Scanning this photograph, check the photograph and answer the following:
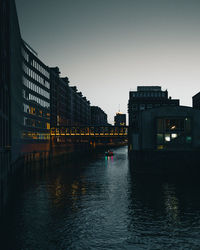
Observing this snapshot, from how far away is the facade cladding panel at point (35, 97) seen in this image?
103 meters

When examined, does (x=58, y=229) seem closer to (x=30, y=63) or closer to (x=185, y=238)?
(x=185, y=238)

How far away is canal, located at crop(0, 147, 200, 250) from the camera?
940 inches

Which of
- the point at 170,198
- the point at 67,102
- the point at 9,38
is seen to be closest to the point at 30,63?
the point at 9,38

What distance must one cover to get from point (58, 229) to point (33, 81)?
9149 cm

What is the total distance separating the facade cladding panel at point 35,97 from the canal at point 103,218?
58.6 m

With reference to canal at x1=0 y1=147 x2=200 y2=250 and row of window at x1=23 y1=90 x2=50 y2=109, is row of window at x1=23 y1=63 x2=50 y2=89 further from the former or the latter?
canal at x1=0 y1=147 x2=200 y2=250

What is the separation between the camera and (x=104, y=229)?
27062mm

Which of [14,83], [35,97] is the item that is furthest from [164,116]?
[35,97]

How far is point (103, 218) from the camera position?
30672mm

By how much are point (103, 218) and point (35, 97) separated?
90.0 m

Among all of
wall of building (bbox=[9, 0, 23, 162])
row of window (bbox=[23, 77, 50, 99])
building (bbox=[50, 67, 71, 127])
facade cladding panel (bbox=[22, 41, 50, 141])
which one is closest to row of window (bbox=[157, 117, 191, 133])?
wall of building (bbox=[9, 0, 23, 162])

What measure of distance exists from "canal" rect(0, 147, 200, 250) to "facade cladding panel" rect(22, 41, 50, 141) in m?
58.6

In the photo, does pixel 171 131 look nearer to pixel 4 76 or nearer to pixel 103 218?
pixel 4 76

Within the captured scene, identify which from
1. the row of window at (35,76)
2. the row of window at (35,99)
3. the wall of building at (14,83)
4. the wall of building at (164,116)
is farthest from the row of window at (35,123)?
the wall of building at (164,116)
